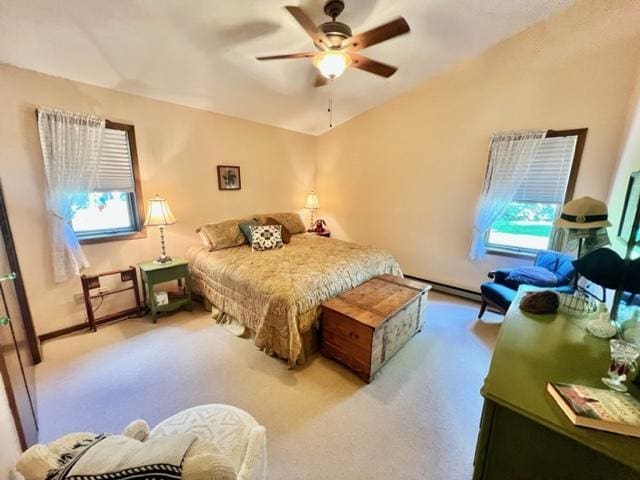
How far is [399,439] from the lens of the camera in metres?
1.64

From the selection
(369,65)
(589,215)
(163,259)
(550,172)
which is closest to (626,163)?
(550,172)

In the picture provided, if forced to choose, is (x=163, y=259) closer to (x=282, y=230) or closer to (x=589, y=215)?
(x=282, y=230)

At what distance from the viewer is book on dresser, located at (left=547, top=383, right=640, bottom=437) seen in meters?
0.75

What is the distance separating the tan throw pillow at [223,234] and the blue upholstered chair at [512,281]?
2968mm

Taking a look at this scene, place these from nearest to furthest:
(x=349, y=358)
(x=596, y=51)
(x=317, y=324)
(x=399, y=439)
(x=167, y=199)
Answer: (x=399, y=439)
(x=349, y=358)
(x=317, y=324)
(x=596, y=51)
(x=167, y=199)

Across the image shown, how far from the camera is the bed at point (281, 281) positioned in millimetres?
2178

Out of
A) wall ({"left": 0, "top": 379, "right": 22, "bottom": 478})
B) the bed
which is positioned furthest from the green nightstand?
wall ({"left": 0, "top": 379, "right": 22, "bottom": 478})

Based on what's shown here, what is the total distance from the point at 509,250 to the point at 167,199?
423 cm

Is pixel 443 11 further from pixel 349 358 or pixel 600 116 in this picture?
pixel 349 358

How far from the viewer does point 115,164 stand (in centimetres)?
280

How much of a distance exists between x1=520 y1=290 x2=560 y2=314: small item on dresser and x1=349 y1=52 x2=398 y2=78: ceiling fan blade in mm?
1963

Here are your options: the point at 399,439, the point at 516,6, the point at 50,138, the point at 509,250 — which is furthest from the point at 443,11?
the point at 50,138

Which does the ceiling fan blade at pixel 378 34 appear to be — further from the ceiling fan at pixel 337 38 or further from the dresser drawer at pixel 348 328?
the dresser drawer at pixel 348 328

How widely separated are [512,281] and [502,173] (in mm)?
1265
